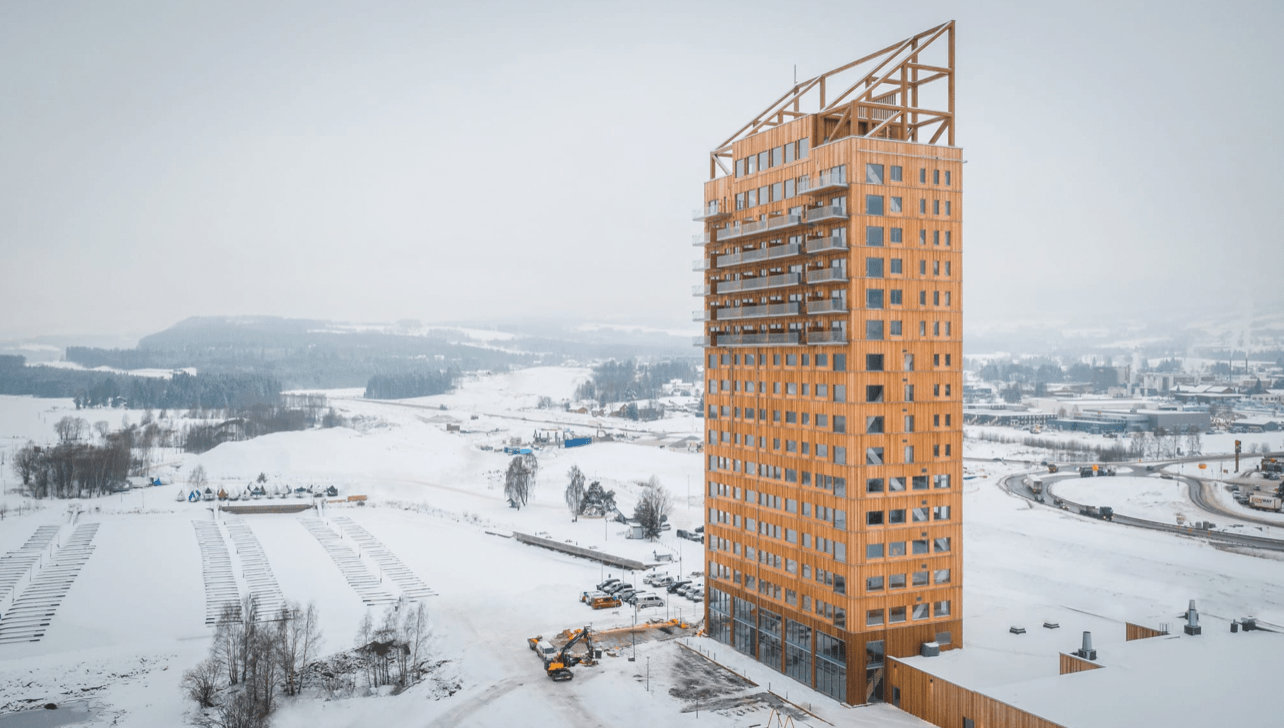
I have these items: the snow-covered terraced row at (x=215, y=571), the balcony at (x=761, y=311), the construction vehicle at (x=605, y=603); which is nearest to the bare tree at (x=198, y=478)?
the snow-covered terraced row at (x=215, y=571)

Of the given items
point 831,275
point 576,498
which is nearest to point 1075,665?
point 831,275

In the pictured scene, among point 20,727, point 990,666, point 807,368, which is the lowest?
point 20,727

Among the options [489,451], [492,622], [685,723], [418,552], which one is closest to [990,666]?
[685,723]

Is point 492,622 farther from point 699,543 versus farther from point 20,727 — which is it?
point 699,543

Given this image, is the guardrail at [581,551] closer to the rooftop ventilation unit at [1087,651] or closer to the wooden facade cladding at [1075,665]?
the wooden facade cladding at [1075,665]

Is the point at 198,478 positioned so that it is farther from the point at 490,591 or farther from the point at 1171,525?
the point at 1171,525

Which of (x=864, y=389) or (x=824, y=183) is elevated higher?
(x=824, y=183)

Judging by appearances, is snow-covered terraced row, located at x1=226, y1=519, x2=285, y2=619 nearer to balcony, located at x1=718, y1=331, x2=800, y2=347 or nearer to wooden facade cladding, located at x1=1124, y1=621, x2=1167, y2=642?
balcony, located at x1=718, y1=331, x2=800, y2=347

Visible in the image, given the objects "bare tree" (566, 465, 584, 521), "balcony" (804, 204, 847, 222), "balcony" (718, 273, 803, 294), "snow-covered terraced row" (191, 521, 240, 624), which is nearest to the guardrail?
"bare tree" (566, 465, 584, 521)
